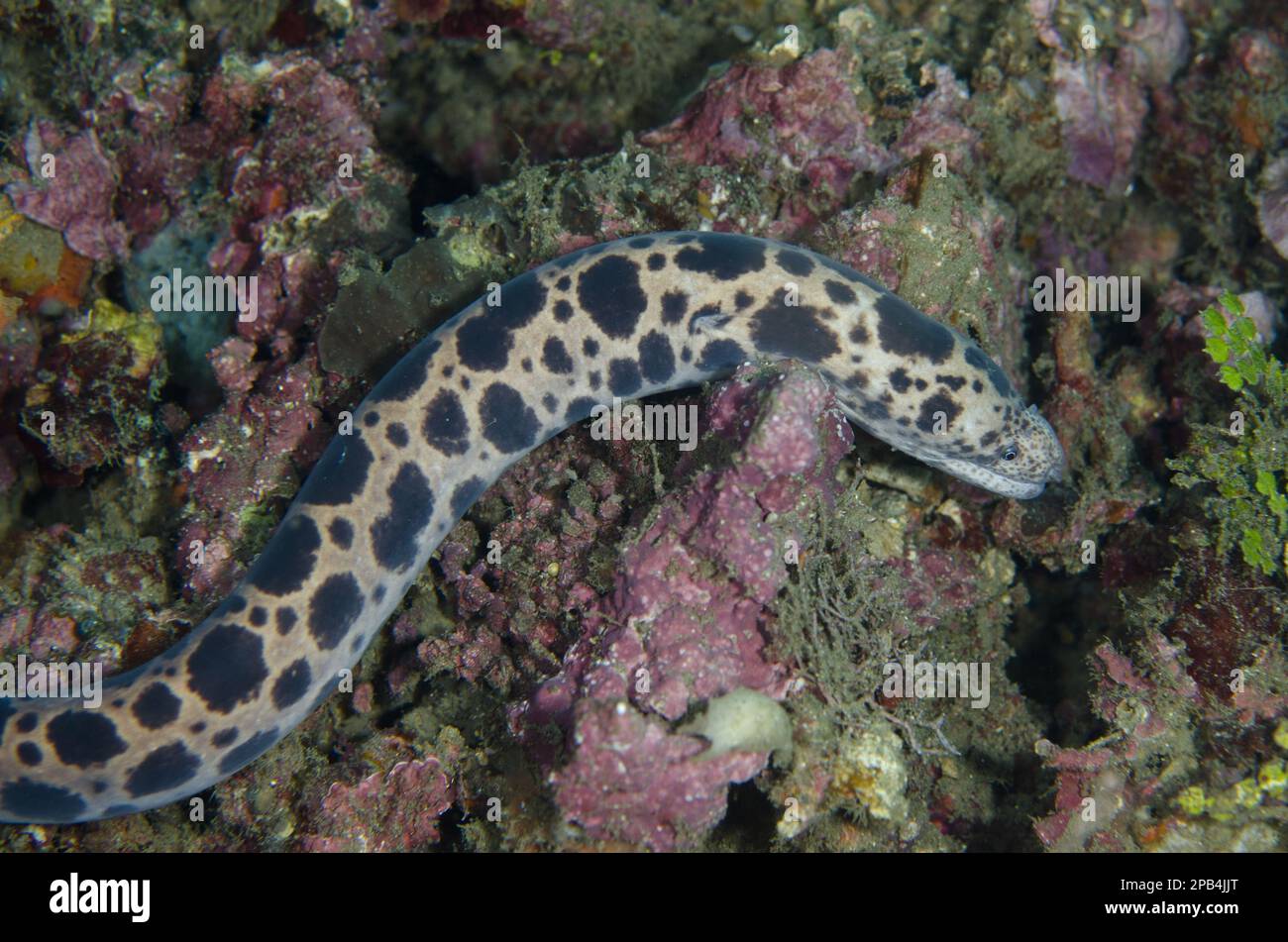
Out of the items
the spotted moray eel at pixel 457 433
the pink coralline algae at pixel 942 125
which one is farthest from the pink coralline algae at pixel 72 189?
the pink coralline algae at pixel 942 125

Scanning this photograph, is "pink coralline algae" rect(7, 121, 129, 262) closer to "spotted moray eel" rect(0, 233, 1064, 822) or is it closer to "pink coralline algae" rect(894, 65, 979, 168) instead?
"spotted moray eel" rect(0, 233, 1064, 822)

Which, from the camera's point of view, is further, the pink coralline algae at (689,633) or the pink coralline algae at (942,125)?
the pink coralline algae at (942,125)

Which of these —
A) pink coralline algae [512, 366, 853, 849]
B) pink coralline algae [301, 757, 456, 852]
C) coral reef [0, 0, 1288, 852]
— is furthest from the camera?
pink coralline algae [301, 757, 456, 852]

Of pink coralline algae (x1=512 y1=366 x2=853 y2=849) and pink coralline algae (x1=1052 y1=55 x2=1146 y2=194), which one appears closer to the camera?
pink coralline algae (x1=512 y1=366 x2=853 y2=849)

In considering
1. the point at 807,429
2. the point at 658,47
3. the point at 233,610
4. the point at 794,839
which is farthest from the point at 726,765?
the point at 658,47

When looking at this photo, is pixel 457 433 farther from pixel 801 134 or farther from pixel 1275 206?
pixel 1275 206

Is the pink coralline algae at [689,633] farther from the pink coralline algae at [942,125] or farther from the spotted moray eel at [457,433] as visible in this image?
the pink coralline algae at [942,125]

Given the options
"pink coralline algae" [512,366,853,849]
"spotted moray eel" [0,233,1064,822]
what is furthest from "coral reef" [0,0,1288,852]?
"spotted moray eel" [0,233,1064,822]
